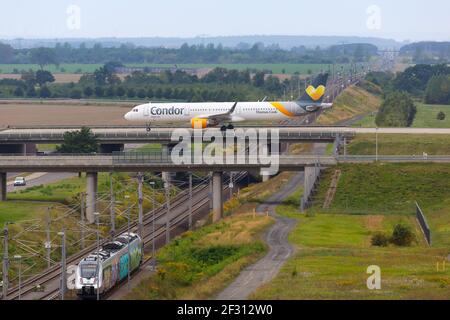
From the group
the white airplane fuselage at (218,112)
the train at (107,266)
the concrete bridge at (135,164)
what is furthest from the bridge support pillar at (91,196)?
the white airplane fuselage at (218,112)

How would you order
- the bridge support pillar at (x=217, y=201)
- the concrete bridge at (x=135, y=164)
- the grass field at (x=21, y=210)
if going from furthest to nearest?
1. the concrete bridge at (x=135, y=164)
2. the bridge support pillar at (x=217, y=201)
3. the grass field at (x=21, y=210)

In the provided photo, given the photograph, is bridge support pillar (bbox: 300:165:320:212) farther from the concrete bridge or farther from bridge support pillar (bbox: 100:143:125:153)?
bridge support pillar (bbox: 100:143:125:153)

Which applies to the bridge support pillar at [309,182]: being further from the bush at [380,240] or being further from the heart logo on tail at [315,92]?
the heart logo on tail at [315,92]

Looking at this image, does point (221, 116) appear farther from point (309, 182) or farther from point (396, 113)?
point (396, 113)

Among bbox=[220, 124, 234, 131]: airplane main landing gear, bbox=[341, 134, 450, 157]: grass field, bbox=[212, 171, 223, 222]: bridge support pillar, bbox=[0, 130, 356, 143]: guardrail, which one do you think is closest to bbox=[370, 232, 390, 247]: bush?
bbox=[212, 171, 223, 222]: bridge support pillar

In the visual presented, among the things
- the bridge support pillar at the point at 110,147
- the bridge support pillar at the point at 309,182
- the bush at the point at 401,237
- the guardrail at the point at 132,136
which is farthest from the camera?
the bridge support pillar at the point at 110,147
